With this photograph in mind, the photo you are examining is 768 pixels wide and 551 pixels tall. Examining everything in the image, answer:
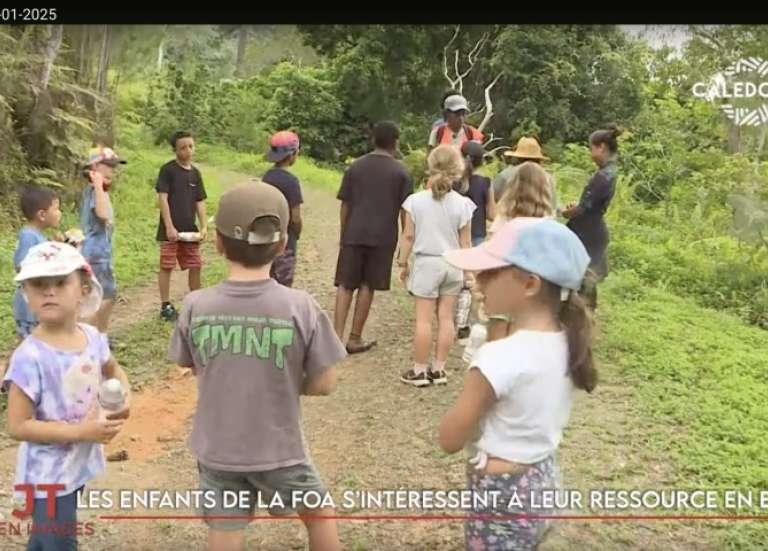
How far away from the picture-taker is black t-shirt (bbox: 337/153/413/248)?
422 centimetres

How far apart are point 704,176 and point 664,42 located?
1.23m

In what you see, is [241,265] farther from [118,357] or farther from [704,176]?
[704,176]

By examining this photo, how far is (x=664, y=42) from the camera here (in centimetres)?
333

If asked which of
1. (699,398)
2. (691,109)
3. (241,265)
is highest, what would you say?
(691,109)

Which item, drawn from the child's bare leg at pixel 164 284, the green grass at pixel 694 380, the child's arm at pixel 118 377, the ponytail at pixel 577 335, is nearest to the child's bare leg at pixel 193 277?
the child's bare leg at pixel 164 284

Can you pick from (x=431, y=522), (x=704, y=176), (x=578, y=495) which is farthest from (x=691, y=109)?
(x=431, y=522)

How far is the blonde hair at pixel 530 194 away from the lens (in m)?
3.26

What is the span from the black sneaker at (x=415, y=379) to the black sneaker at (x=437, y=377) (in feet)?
0.08

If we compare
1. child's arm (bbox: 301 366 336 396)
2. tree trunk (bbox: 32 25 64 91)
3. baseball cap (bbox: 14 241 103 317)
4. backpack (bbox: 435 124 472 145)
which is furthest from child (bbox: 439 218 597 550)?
tree trunk (bbox: 32 25 64 91)

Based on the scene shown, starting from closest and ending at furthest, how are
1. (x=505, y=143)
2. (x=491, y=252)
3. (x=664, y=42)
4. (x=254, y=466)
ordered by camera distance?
1. (x=491, y=252)
2. (x=254, y=466)
3. (x=664, y=42)
4. (x=505, y=143)

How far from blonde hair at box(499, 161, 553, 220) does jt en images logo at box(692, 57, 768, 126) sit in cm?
76

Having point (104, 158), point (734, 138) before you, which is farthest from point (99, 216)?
point (734, 138)

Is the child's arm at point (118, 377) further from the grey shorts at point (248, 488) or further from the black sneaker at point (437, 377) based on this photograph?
the black sneaker at point (437, 377)
